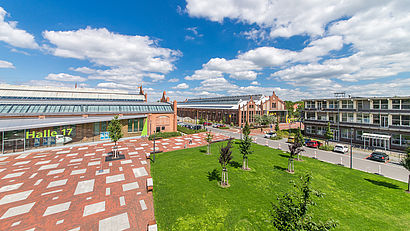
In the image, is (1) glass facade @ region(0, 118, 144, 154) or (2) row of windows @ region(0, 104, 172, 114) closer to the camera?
(1) glass facade @ region(0, 118, 144, 154)

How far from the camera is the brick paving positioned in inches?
409

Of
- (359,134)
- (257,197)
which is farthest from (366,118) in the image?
(257,197)

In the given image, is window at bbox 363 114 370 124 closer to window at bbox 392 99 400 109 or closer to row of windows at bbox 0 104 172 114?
window at bbox 392 99 400 109

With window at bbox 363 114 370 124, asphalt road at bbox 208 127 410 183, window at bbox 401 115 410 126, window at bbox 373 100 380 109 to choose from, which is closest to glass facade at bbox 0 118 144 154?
asphalt road at bbox 208 127 410 183

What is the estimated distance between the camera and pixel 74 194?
13.5 meters

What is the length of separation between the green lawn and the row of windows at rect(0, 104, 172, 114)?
26.3 metres

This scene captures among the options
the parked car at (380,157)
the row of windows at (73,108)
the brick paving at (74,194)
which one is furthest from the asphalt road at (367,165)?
the row of windows at (73,108)

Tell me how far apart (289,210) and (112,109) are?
1716 inches

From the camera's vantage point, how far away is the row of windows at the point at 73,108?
29777mm

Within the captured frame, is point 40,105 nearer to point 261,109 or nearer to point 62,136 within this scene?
point 62,136

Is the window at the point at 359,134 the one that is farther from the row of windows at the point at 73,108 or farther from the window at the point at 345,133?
the row of windows at the point at 73,108

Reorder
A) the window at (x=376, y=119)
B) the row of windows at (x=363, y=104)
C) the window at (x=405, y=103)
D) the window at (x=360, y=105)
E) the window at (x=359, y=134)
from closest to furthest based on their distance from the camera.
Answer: the window at (x=405, y=103) → the row of windows at (x=363, y=104) → the window at (x=376, y=119) → the window at (x=359, y=134) → the window at (x=360, y=105)

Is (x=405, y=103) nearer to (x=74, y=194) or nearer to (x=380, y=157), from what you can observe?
(x=380, y=157)

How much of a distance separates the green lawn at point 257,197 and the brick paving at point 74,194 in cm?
193
